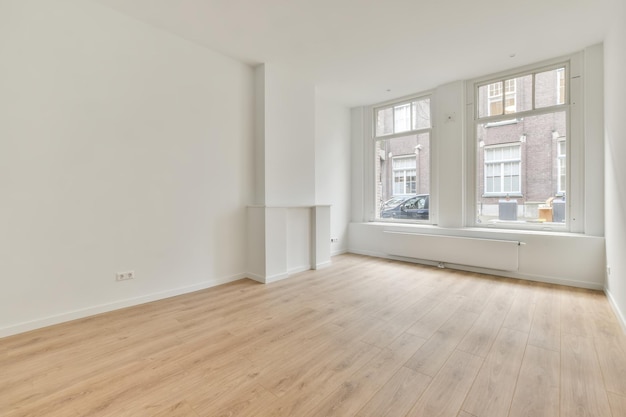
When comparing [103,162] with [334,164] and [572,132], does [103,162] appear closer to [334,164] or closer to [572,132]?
[334,164]

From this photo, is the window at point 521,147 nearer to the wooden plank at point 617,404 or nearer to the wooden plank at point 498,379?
the wooden plank at point 498,379

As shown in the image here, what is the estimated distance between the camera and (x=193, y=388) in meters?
1.83

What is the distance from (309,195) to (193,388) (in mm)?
3554

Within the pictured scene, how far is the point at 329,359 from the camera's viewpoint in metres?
2.15

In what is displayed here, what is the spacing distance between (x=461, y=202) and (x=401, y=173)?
1386mm

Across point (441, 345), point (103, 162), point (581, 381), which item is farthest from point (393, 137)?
point (103, 162)

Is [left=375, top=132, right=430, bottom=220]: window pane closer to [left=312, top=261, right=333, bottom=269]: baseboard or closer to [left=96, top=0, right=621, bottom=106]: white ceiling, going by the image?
[left=96, top=0, right=621, bottom=106]: white ceiling

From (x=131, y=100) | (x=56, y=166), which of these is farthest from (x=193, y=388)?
(x=131, y=100)

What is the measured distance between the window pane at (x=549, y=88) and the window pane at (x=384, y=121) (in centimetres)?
249

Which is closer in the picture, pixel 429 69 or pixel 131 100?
pixel 131 100

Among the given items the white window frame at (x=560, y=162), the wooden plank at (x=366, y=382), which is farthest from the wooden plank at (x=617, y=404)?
the white window frame at (x=560, y=162)

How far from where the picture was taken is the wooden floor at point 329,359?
1.68 m

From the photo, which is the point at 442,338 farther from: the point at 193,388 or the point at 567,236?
the point at 567,236

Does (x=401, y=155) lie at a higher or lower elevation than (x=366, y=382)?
higher
